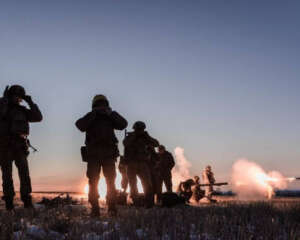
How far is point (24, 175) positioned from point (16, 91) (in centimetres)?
193

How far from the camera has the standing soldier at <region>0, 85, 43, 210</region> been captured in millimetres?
8148

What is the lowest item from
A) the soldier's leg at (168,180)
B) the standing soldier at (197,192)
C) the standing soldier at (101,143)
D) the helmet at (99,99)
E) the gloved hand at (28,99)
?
the standing soldier at (197,192)

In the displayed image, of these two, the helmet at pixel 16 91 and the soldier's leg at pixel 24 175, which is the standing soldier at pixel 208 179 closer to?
the soldier's leg at pixel 24 175

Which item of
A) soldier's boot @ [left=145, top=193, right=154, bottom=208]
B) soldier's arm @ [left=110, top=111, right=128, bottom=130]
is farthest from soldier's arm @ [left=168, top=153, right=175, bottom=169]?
soldier's arm @ [left=110, top=111, right=128, bottom=130]

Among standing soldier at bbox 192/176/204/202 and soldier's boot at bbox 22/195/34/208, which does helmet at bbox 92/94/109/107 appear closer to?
soldier's boot at bbox 22/195/34/208

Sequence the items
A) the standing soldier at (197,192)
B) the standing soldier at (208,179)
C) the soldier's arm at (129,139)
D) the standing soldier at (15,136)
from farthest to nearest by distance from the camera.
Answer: the standing soldier at (208,179)
the standing soldier at (197,192)
the soldier's arm at (129,139)
the standing soldier at (15,136)

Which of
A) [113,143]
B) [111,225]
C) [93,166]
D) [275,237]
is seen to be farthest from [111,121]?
[275,237]

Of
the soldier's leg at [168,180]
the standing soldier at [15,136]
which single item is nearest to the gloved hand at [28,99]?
the standing soldier at [15,136]

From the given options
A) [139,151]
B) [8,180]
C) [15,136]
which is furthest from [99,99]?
[139,151]

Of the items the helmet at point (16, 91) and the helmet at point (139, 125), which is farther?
the helmet at point (139, 125)

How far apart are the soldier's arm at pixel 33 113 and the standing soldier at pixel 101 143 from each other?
4.44 ft

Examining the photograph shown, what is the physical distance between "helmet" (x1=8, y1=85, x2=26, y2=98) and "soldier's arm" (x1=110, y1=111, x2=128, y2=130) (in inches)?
87.2

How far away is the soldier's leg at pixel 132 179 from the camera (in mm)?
11398

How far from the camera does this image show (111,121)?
7.96 m
